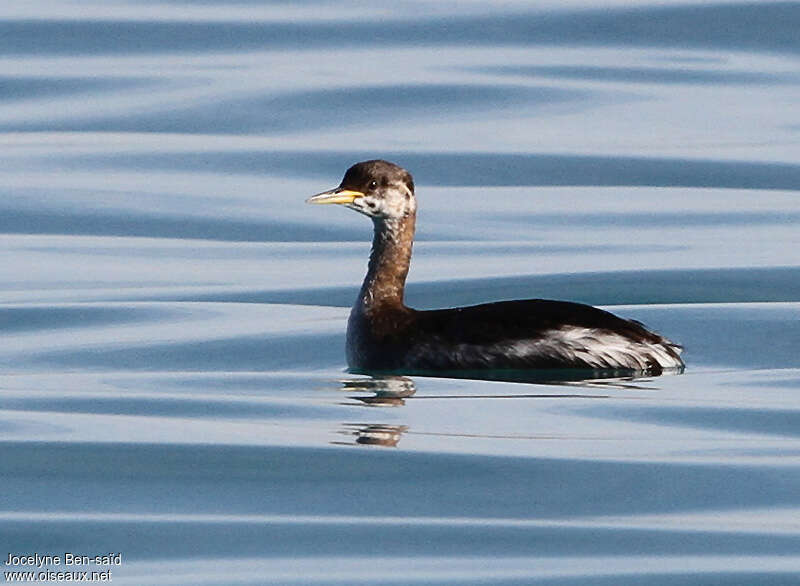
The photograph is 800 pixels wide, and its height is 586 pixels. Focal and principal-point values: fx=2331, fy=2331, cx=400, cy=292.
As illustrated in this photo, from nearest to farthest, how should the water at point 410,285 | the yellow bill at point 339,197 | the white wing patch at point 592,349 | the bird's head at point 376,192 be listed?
the water at point 410,285 → the white wing patch at point 592,349 → the yellow bill at point 339,197 → the bird's head at point 376,192

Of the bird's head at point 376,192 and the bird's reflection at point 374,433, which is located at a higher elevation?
the bird's head at point 376,192

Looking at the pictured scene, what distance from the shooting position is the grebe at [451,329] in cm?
1129

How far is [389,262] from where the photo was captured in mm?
12289

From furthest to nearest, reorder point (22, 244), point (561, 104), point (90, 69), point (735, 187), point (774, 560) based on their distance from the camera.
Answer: point (90, 69)
point (561, 104)
point (735, 187)
point (22, 244)
point (774, 560)

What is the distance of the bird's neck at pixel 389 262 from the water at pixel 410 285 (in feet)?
1.72

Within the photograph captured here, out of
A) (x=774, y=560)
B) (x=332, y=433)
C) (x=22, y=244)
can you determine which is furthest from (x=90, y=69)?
(x=774, y=560)

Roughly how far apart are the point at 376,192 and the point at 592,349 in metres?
1.52

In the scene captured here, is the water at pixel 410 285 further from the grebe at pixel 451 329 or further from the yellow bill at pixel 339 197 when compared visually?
the yellow bill at pixel 339 197

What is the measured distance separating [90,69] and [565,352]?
47.0ft

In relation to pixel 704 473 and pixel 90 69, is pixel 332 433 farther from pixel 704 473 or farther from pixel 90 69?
pixel 90 69

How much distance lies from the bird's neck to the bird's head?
6 cm

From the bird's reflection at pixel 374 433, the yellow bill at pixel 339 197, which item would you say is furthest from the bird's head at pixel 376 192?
the bird's reflection at pixel 374 433

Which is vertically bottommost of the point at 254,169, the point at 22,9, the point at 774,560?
the point at 774,560

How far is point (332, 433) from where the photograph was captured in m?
9.94
